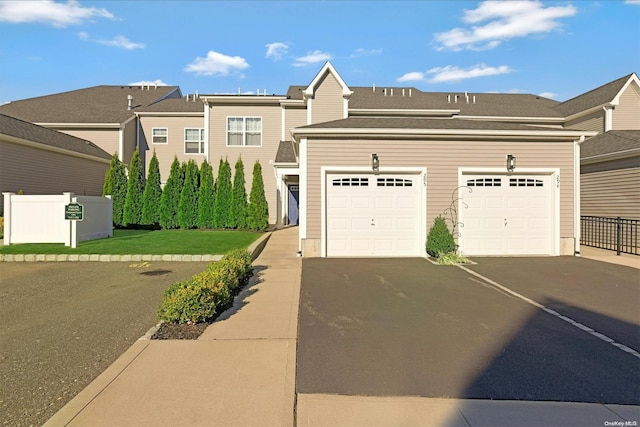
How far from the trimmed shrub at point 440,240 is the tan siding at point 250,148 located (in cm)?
1219

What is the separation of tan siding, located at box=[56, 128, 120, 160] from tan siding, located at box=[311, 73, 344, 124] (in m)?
11.5

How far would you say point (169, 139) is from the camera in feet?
73.5

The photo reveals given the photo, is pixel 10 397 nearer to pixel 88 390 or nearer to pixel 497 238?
pixel 88 390

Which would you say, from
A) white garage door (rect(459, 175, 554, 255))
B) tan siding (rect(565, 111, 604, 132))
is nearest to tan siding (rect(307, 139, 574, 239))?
white garage door (rect(459, 175, 554, 255))

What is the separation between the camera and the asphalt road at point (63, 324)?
3250 mm

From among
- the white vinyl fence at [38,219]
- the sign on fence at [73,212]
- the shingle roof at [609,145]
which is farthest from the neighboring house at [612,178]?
the white vinyl fence at [38,219]

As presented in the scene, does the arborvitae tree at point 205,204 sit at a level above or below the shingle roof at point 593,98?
below

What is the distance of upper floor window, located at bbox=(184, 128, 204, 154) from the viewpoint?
22.2 m

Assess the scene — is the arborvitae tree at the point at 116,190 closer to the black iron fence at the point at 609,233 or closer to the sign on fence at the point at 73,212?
the sign on fence at the point at 73,212

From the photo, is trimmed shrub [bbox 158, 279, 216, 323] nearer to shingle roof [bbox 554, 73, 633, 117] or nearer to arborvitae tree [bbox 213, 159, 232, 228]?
arborvitae tree [bbox 213, 159, 232, 228]

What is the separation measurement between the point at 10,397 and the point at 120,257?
740 cm

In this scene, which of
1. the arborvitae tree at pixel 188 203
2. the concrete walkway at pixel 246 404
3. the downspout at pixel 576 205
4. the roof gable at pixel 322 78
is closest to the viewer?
the concrete walkway at pixel 246 404

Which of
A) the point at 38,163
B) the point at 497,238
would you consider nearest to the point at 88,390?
the point at 497,238

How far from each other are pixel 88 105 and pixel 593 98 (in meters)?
29.7
